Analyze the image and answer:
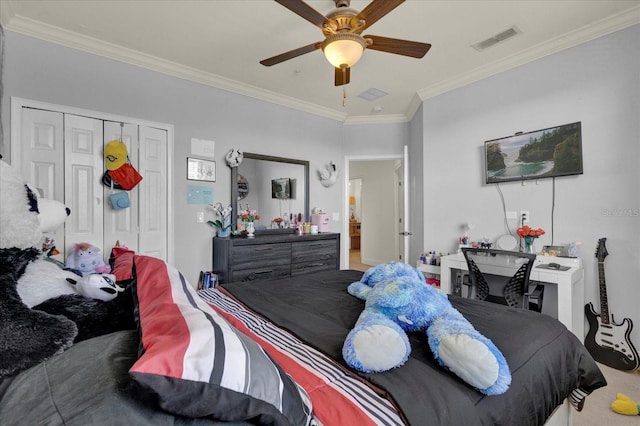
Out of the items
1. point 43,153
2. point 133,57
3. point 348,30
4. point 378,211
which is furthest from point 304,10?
point 378,211

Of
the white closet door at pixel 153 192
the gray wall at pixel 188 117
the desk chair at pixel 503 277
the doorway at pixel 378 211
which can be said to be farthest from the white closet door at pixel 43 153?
the doorway at pixel 378 211

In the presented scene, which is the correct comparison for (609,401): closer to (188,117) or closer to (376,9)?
(376,9)

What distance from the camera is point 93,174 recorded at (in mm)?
2762

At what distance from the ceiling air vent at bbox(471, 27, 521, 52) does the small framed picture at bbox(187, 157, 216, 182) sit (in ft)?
9.81

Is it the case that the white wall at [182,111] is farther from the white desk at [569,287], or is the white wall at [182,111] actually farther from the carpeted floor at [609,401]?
the carpeted floor at [609,401]

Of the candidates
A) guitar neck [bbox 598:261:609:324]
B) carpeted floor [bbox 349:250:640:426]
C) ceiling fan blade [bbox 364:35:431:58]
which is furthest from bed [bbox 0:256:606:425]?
ceiling fan blade [bbox 364:35:431:58]

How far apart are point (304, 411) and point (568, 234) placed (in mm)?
3063

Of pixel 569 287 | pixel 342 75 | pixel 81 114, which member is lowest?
pixel 569 287

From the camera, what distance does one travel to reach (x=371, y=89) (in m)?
3.76

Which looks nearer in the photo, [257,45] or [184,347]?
[184,347]

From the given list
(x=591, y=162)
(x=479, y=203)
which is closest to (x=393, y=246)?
(x=479, y=203)

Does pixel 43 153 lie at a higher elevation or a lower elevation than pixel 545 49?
lower

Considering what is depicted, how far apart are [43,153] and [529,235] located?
441cm

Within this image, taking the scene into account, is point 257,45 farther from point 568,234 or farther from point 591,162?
point 568,234
